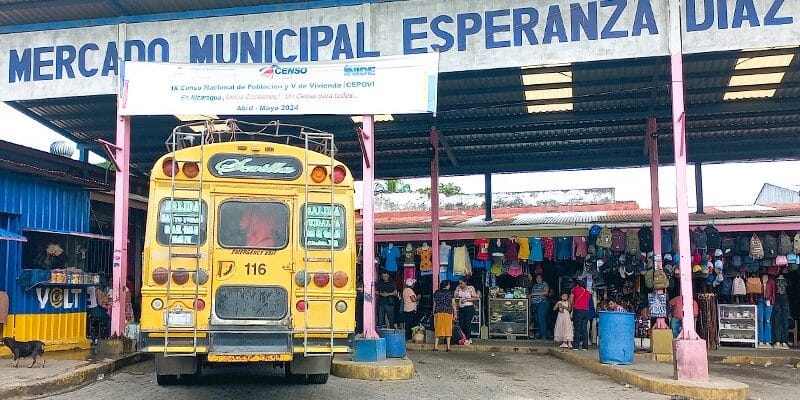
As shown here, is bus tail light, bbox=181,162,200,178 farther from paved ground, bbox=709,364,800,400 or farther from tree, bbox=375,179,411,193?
tree, bbox=375,179,411,193

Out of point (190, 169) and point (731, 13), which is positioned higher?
point (731, 13)

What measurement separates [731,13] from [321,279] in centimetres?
817

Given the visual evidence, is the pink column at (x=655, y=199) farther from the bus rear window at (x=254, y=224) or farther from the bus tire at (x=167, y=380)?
the bus tire at (x=167, y=380)

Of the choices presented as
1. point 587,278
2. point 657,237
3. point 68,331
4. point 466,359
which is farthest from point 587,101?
point 68,331

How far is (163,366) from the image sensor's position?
9.41 metres

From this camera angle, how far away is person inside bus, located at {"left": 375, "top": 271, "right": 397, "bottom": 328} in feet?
62.2

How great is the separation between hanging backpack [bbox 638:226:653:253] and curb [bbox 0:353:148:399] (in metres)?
11.7

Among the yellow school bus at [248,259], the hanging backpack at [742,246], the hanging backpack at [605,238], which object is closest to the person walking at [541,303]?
the hanging backpack at [605,238]

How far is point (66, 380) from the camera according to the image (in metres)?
10.7

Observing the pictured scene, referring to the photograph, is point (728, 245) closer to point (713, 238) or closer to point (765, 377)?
point (713, 238)

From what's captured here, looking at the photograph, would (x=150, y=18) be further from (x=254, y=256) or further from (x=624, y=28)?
(x=624, y=28)

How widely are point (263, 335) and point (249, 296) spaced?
1.72ft

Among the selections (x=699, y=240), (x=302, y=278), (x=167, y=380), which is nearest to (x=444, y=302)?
(x=699, y=240)

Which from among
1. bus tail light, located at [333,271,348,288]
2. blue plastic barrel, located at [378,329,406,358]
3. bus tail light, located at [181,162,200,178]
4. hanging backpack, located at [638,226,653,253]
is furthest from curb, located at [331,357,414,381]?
hanging backpack, located at [638,226,653,253]
